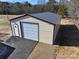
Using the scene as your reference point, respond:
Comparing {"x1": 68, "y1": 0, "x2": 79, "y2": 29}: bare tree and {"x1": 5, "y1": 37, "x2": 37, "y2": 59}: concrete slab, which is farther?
{"x1": 68, "y1": 0, "x2": 79, "y2": 29}: bare tree

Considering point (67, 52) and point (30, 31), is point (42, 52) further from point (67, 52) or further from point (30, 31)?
point (30, 31)

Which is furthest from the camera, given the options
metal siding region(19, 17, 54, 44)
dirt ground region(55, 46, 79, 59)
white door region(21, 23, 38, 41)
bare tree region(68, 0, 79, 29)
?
bare tree region(68, 0, 79, 29)

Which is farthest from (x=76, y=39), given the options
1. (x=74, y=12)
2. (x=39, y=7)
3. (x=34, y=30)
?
(x=39, y=7)

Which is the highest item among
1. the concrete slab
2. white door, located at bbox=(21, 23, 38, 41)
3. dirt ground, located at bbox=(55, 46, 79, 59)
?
white door, located at bbox=(21, 23, 38, 41)

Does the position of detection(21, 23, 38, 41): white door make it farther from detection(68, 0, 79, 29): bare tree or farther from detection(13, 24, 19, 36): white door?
detection(68, 0, 79, 29): bare tree

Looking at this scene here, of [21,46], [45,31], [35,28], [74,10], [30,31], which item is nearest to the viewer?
[21,46]

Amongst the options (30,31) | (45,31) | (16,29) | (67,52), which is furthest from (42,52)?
(16,29)

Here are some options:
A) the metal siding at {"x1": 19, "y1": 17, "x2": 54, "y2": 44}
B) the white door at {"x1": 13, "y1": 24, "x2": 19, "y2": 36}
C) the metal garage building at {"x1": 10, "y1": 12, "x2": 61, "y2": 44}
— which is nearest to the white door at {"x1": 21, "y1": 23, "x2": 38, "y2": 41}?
the metal garage building at {"x1": 10, "y1": 12, "x2": 61, "y2": 44}

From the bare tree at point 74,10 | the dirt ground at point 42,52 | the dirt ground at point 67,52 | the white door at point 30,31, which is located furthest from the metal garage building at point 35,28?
the bare tree at point 74,10
